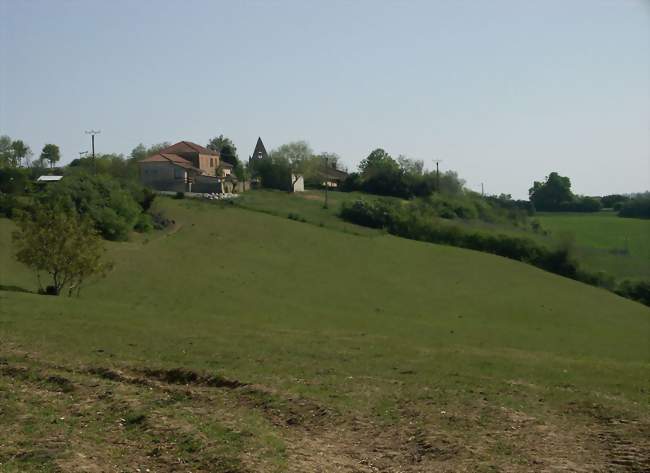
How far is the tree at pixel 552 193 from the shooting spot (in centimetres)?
14862

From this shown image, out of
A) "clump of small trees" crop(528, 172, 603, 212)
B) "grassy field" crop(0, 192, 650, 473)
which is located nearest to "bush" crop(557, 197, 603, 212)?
"clump of small trees" crop(528, 172, 603, 212)

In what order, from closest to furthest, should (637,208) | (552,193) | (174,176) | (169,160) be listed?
(637,208)
(174,176)
(169,160)
(552,193)

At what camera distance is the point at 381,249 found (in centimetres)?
7731

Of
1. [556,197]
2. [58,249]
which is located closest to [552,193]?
[556,197]

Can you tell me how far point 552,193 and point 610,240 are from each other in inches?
1959

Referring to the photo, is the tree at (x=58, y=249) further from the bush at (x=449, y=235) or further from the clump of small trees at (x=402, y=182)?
the clump of small trees at (x=402, y=182)

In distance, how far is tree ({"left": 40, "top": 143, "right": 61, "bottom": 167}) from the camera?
177100 millimetres

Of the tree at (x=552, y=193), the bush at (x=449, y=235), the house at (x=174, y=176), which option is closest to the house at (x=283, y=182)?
the house at (x=174, y=176)

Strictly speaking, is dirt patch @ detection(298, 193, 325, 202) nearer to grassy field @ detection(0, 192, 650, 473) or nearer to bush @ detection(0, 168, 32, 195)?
bush @ detection(0, 168, 32, 195)

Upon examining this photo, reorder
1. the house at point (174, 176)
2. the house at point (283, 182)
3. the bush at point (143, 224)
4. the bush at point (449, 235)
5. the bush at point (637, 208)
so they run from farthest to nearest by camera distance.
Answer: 1. the house at point (283, 182)
2. the house at point (174, 176)
3. the bush at point (637, 208)
4. the bush at point (449, 235)
5. the bush at point (143, 224)

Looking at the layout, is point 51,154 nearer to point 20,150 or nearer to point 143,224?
point 20,150

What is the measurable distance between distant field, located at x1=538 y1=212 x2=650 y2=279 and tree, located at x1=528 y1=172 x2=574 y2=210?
12.4 m

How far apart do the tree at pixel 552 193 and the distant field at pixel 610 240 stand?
12406mm

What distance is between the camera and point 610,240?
103 m
